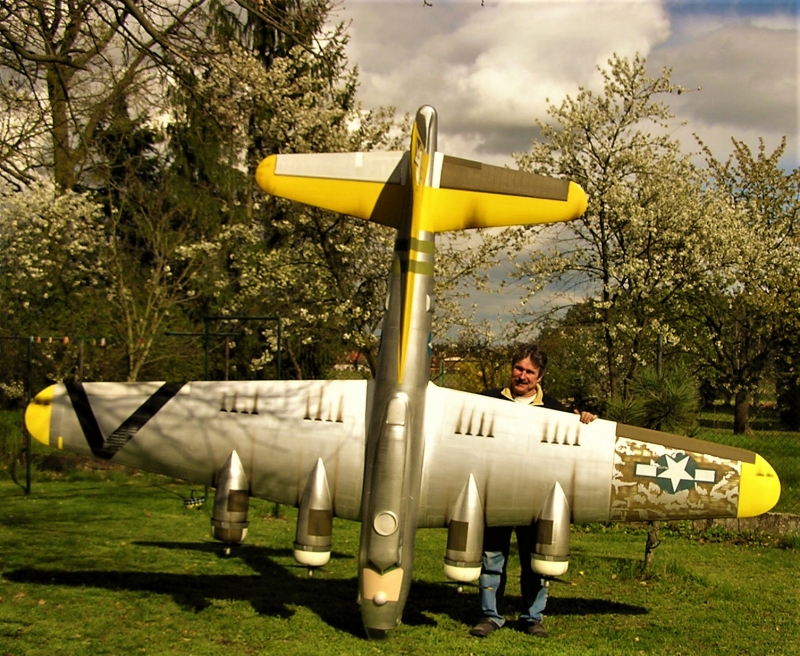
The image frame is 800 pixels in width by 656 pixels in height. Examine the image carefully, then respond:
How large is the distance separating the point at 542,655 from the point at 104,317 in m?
15.1

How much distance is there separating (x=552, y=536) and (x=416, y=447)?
43.2 inches

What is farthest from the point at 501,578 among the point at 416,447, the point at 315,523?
the point at 315,523

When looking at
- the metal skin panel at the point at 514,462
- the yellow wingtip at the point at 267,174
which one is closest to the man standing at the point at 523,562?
the metal skin panel at the point at 514,462

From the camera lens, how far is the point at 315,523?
17.3 feet

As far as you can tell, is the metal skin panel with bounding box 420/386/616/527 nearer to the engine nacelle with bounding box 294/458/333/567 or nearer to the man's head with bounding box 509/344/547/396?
the man's head with bounding box 509/344/547/396

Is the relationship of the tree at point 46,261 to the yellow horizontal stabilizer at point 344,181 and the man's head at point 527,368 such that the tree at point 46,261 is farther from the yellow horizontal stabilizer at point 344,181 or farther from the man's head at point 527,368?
the man's head at point 527,368

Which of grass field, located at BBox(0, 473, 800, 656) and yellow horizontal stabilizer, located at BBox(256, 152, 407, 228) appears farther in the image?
grass field, located at BBox(0, 473, 800, 656)

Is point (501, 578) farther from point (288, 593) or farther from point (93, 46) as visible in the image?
point (93, 46)

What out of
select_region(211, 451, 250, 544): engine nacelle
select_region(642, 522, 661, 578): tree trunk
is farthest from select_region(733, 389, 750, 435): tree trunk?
select_region(211, 451, 250, 544): engine nacelle

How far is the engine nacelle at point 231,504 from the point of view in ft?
17.6

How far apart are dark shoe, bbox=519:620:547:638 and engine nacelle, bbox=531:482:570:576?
779mm

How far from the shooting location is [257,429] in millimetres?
5461

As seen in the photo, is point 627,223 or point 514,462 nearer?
point 514,462

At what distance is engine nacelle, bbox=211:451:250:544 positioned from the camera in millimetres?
5359
